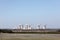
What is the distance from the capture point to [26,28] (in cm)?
8444

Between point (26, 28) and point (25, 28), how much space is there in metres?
0.59

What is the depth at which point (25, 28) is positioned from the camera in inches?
3319
